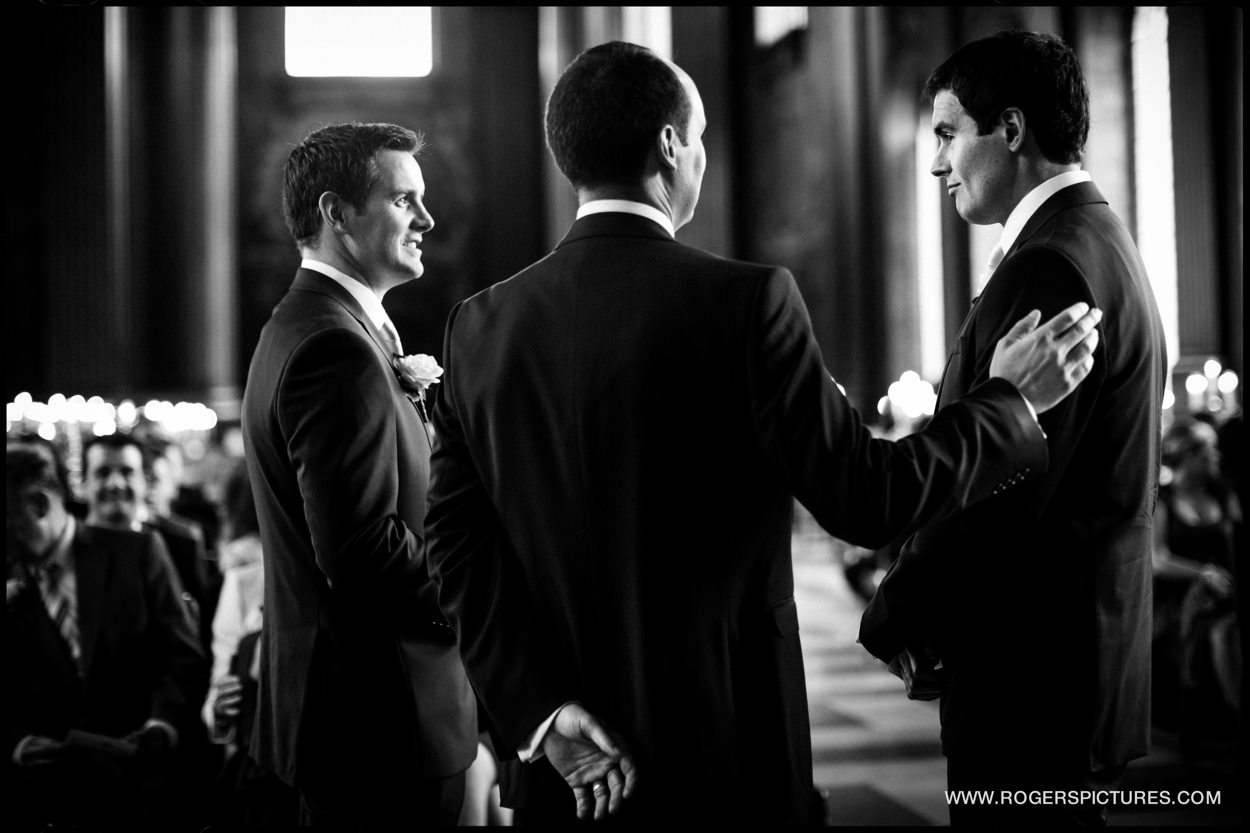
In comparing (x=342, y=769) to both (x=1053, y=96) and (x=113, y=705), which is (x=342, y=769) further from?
(x=1053, y=96)

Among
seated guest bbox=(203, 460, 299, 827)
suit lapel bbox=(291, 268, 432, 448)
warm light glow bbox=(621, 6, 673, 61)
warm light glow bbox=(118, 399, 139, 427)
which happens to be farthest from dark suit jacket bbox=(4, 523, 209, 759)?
warm light glow bbox=(621, 6, 673, 61)

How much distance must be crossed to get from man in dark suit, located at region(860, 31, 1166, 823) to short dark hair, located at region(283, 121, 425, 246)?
4.06ft

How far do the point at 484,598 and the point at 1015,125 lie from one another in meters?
1.24

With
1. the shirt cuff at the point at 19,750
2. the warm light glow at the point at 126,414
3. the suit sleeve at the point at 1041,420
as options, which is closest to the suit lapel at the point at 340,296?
the suit sleeve at the point at 1041,420

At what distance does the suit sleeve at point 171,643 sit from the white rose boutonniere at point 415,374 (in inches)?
62.1

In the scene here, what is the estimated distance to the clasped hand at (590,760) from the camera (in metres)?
1.72

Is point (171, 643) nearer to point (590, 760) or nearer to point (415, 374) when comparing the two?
point (415, 374)

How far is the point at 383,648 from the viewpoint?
7.66 feet

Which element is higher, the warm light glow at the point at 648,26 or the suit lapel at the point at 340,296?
the warm light glow at the point at 648,26

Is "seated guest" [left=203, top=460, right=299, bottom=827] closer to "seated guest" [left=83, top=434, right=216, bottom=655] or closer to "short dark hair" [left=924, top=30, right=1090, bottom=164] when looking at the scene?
"seated guest" [left=83, top=434, right=216, bottom=655]

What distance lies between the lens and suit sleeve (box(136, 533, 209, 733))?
138 inches

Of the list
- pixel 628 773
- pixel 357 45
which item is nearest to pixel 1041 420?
pixel 628 773

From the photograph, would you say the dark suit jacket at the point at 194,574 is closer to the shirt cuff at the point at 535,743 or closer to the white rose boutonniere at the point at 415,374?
the white rose boutonniere at the point at 415,374

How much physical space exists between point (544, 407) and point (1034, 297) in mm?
816
